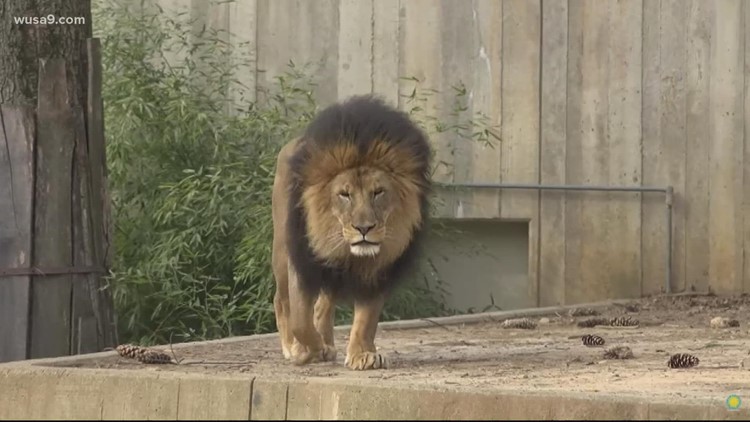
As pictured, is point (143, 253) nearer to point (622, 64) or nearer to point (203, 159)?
point (203, 159)

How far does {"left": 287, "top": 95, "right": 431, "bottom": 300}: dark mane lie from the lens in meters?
5.65

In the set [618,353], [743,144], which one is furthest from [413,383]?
[743,144]

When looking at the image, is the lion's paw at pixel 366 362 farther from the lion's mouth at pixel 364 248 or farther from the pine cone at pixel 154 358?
the pine cone at pixel 154 358

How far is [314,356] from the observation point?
5.92 metres

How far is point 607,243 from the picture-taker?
907cm

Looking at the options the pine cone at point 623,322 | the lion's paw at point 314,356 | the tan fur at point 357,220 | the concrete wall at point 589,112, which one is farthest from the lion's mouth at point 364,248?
the concrete wall at point 589,112

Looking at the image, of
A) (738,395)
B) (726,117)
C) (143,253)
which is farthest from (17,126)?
(726,117)

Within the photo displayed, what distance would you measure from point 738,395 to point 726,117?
460 cm

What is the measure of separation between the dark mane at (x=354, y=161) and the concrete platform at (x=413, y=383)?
0.33 meters

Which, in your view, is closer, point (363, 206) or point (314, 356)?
point (363, 206)

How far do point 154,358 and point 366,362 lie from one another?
0.82m

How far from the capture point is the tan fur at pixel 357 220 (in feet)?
18.4

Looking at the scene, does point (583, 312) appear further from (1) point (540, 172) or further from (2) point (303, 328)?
(2) point (303, 328)

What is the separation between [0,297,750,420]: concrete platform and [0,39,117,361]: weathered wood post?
62 cm
